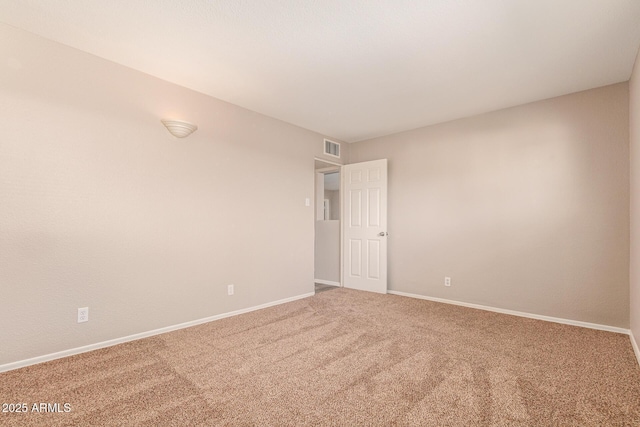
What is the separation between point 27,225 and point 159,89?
1.66m

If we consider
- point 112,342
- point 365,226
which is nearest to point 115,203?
point 112,342

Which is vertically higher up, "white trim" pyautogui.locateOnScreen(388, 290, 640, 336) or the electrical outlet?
the electrical outlet

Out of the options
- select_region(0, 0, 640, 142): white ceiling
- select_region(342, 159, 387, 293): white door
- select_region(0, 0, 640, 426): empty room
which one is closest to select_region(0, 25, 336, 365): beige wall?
select_region(0, 0, 640, 426): empty room

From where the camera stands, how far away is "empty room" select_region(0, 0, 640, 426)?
6.56 feet

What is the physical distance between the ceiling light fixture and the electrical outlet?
1.78m

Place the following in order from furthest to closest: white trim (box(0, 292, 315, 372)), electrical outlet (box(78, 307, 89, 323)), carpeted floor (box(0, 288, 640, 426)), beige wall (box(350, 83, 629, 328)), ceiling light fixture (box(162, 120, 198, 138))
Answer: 1. beige wall (box(350, 83, 629, 328))
2. ceiling light fixture (box(162, 120, 198, 138))
3. electrical outlet (box(78, 307, 89, 323))
4. white trim (box(0, 292, 315, 372))
5. carpeted floor (box(0, 288, 640, 426))

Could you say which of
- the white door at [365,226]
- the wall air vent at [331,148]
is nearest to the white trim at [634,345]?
the white door at [365,226]

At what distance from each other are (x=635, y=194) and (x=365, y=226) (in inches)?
123

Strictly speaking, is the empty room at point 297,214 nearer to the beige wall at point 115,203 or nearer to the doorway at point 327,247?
the beige wall at point 115,203

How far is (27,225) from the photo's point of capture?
231 cm

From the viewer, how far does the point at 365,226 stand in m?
5.03

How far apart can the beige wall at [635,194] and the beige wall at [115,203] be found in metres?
3.64

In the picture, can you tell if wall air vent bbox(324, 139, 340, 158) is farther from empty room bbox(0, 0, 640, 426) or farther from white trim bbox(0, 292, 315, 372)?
white trim bbox(0, 292, 315, 372)

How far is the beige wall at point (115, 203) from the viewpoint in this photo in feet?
7.53
